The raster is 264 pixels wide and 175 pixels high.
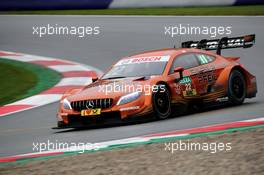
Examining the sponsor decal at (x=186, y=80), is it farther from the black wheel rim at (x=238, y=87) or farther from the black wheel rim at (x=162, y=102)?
the black wheel rim at (x=238, y=87)

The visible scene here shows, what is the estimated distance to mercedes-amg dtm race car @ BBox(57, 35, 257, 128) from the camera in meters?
10.9

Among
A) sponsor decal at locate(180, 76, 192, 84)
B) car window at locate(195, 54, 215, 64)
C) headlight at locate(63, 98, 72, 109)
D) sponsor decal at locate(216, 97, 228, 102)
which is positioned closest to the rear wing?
car window at locate(195, 54, 215, 64)

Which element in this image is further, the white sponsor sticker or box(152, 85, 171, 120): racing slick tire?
the white sponsor sticker

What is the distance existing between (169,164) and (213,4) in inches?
724

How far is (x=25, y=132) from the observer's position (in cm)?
1121

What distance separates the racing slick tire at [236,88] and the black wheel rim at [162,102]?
1.42 metres

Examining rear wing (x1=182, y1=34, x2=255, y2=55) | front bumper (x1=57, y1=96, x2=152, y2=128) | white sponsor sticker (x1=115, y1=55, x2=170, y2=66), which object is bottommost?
front bumper (x1=57, y1=96, x2=152, y2=128)

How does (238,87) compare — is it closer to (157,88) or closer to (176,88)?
(176,88)

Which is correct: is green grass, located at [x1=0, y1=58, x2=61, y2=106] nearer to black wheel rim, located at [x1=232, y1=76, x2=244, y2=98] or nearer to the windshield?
the windshield

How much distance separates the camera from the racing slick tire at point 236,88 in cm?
1225

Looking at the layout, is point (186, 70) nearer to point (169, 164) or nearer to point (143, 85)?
point (143, 85)

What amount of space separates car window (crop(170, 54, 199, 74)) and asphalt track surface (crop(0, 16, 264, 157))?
76 cm

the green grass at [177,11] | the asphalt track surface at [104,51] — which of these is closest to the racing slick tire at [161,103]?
the asphalt track surface at [104,51]

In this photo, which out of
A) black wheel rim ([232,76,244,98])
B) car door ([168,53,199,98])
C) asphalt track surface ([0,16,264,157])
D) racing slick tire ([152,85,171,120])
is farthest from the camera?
black wheel rim ([232,76,244,98])
